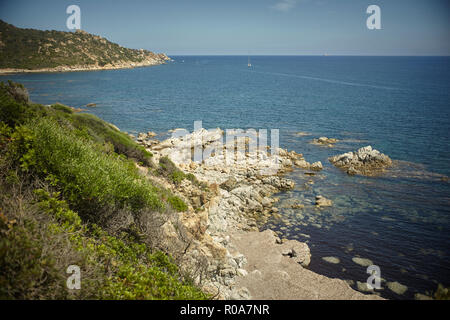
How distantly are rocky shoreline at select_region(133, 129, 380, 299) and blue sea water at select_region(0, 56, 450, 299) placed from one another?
5.23ft

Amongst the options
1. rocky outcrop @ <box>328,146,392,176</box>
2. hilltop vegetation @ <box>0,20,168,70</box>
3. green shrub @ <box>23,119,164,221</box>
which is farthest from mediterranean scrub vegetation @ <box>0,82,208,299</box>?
hilltop vegetation @ <box>0,20,168,70</box>

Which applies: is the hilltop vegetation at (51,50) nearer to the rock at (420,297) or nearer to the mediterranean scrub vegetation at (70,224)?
the mediterranean scrub vegetation at (70,224)

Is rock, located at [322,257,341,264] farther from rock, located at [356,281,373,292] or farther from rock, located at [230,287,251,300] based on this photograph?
rock, located at [230,287,251,300]

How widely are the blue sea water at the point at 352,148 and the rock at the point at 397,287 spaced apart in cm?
24

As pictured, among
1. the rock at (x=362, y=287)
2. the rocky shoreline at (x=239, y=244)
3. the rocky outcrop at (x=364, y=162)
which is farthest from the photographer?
the rocky outcrop at (x=364, y=162)

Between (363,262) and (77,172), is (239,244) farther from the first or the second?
(77,172)

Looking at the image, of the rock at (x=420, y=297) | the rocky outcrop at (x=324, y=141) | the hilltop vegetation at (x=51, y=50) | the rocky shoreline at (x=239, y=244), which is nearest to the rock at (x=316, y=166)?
the rocky shoreline at (x=239, y=244)

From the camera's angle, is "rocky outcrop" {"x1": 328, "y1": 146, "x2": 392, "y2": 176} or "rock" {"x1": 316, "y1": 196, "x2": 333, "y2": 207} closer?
"rock" {"x1": 316, "y1": 196, "x2": 333, "y2": 207}

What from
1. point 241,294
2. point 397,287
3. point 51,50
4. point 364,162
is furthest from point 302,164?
point 51,50

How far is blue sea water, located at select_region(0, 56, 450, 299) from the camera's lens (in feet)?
53.7

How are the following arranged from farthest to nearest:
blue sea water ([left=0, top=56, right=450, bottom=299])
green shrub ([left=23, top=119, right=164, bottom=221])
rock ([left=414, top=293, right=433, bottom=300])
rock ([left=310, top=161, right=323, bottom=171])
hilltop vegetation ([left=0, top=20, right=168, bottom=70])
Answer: hilltop vegetation ([left=0, top=20, right=168, bottom=70]) < rock ([left=310, top=161, right=323, bottom=171]) < blue sea water ([left=0, top=56, right=450, bottom=299]) < rock ([left=414, top=293, right=433, bottom=300]) < green shrub ([left=23, top=119, right=164, bottom=221])

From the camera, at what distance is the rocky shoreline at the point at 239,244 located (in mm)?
11001
